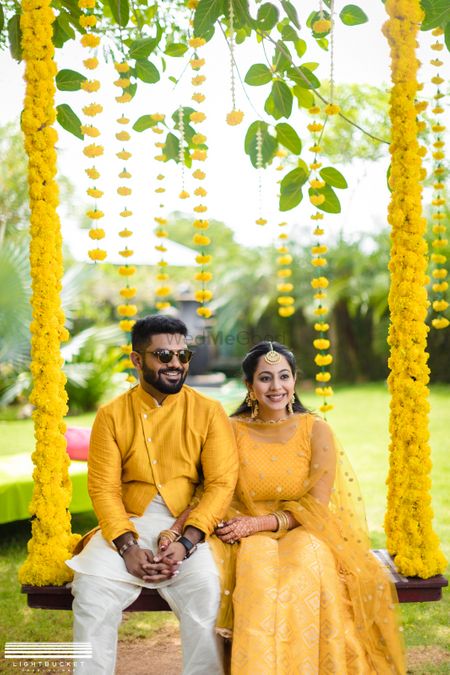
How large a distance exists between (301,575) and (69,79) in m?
2.69

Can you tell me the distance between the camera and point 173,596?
9.96 feet

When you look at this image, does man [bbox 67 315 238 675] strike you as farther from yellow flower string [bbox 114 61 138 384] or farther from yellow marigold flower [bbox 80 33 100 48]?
yellow marigold flower [bbox 80 33 100 48]

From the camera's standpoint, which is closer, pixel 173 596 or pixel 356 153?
pixel 173 596

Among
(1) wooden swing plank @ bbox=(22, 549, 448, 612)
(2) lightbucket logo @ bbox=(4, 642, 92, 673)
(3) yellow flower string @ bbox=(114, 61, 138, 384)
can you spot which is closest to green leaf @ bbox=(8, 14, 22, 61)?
(3) yellow flower string @ bbox=(114, 61, 138, 384)

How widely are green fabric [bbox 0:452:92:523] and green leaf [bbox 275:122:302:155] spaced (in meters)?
3.16

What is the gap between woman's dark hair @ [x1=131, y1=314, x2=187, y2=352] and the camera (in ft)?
11.0

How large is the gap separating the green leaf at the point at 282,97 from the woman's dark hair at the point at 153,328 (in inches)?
57.0

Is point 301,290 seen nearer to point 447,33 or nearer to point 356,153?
point 356,153

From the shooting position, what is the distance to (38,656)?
3686mm

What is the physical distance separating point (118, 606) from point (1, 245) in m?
9.13

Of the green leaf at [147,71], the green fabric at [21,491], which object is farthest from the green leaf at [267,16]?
the green fabric at [21,491]

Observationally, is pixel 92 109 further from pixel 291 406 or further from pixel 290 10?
pixel 291 406

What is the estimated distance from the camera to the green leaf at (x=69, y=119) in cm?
388

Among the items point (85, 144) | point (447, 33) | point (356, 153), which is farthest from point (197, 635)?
point (356, 153)
